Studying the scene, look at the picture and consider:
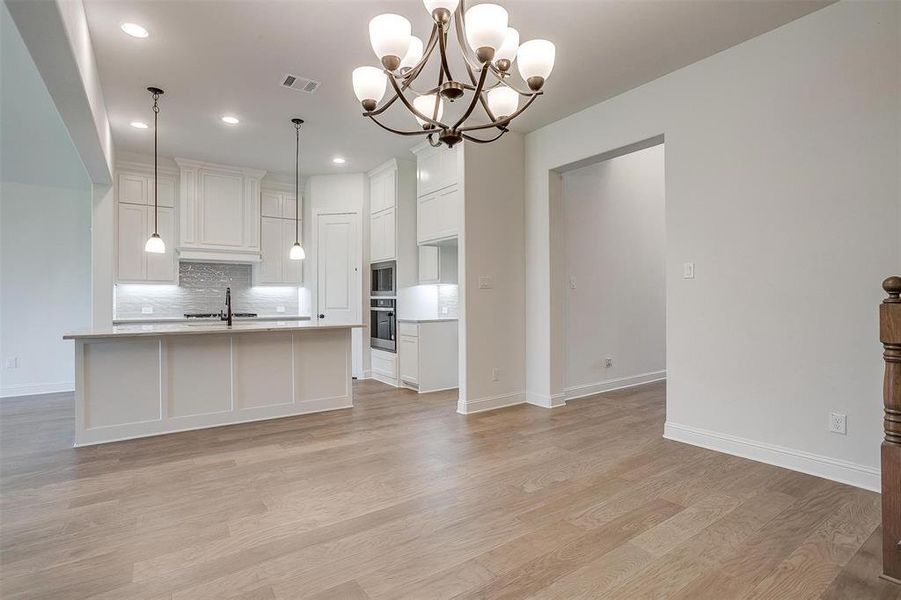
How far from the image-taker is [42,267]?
18.5 feet

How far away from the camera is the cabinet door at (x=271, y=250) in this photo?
6336 millimetres

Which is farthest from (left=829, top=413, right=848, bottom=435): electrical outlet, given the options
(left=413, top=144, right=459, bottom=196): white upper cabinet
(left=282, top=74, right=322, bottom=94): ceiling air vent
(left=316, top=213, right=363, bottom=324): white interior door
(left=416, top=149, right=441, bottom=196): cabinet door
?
(left=316, top=213, right=363, bottom=324): white interior door

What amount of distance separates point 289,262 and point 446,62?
16.4ft

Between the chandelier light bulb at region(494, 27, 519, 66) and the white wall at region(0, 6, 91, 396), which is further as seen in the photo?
the white wall at region(0, 6, 91, 396)

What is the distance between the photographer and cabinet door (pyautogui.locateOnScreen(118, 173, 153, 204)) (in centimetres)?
551

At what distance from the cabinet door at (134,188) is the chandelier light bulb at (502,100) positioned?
198 inches

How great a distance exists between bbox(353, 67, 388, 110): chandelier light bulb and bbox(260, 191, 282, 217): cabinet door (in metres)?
4.48

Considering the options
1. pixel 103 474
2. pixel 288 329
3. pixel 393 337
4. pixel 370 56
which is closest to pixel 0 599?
pixel 103 474

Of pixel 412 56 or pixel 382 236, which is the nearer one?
pixel 412 56

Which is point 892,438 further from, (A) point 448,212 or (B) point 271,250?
(B) point 271,250

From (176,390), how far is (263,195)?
3.39m

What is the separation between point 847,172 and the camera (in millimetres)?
2635

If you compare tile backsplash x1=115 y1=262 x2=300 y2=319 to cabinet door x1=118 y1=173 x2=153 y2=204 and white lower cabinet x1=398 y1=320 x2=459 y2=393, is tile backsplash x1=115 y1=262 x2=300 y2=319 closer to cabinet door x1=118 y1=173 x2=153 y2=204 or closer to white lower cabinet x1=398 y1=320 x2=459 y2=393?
cabinet door x1=118 y1=173 x2=153 y2=204

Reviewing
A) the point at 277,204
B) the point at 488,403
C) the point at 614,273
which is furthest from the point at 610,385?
the point at 277,204
